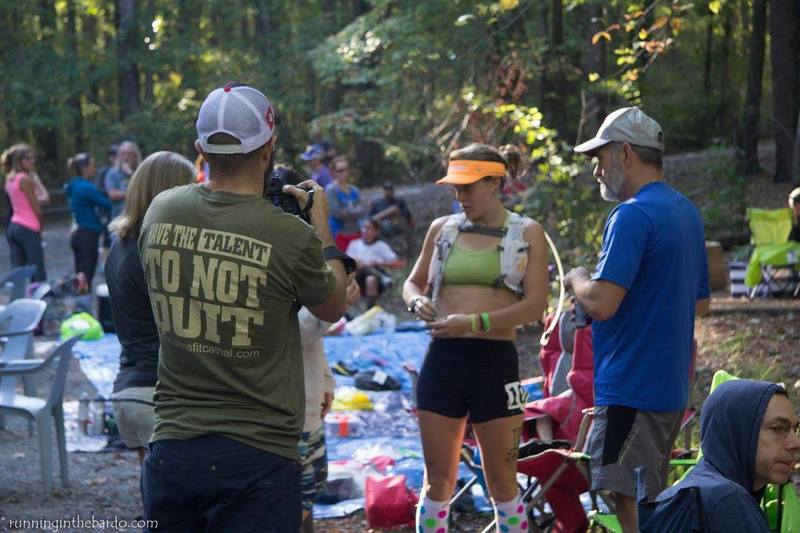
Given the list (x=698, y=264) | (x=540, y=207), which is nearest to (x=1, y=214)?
(x=540, y=207)

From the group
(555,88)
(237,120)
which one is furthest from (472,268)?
(555,88)

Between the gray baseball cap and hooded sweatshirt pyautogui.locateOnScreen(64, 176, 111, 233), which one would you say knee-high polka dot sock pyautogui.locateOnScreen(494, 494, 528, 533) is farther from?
hooded sweatshirt pyautogui.locateOnScreen(64, 176, 111, 233)

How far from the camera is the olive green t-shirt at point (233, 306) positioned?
289 centimetres

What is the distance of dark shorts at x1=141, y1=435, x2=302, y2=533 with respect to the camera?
113 inches

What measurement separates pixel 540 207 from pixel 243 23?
20796 millimetres

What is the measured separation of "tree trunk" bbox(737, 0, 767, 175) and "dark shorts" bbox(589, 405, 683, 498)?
50.1 feet

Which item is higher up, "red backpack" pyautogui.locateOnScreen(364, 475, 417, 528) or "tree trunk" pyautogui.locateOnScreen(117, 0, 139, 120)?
"tree trunk" pyautogui.locateOnScreen(117, 0, 139, 120)

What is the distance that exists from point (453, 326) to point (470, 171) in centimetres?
69

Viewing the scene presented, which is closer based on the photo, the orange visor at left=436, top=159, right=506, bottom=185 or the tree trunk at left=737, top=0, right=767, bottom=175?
the orange visor at left=436, top=159, right=506, bottom=185

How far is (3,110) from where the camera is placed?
25.6 metres

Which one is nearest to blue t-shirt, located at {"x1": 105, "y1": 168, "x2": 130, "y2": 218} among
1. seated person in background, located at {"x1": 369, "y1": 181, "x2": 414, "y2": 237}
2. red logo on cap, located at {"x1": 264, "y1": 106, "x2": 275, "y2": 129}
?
seated person in background, located at {"x1": 369, "y1": 181, "x2": 414, "y2": 237}

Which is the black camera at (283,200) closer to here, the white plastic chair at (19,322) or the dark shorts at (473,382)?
the dark shorts at (473,382)

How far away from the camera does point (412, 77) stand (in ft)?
64.6

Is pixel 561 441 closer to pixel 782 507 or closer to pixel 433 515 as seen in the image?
pixel 433 515
